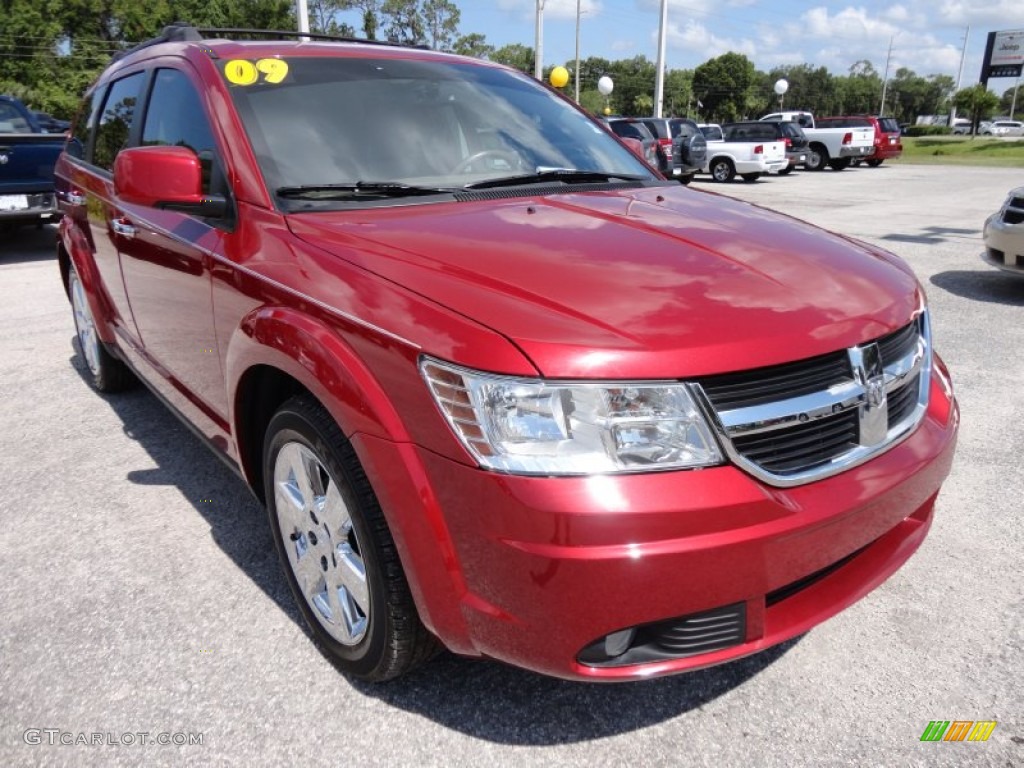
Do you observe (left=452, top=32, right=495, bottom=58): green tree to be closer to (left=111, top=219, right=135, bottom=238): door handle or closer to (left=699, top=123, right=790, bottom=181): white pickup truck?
(left=699, top=123, right=790, bottom=181): white pickup truck

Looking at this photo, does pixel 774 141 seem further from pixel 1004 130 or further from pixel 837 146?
pixel 1004 130

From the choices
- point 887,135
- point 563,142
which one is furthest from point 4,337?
point 887,135

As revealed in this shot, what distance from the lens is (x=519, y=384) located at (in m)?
1.59

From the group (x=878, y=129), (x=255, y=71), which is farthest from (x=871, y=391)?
(x=878, y=129)

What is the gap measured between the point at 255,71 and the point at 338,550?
1672mm

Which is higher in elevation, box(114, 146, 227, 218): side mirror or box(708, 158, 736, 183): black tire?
box(114, 146, 227, 218): side mirror

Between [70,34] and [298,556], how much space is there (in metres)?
52.8

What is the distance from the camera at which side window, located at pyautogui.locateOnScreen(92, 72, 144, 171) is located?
11.6ft

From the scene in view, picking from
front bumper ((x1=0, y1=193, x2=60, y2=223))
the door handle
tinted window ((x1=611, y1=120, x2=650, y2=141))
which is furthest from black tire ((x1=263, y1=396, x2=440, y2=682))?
tinted window ((x1=611, y1=120, x2=650, y2=141))

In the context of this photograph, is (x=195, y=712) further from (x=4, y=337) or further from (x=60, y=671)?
(x=4, y=337)

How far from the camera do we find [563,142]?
10.4 ft

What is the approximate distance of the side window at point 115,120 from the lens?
3525 mm

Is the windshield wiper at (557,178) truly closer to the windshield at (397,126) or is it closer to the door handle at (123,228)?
the windshield at (397,126)

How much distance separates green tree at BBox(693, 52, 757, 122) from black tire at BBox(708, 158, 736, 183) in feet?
269
